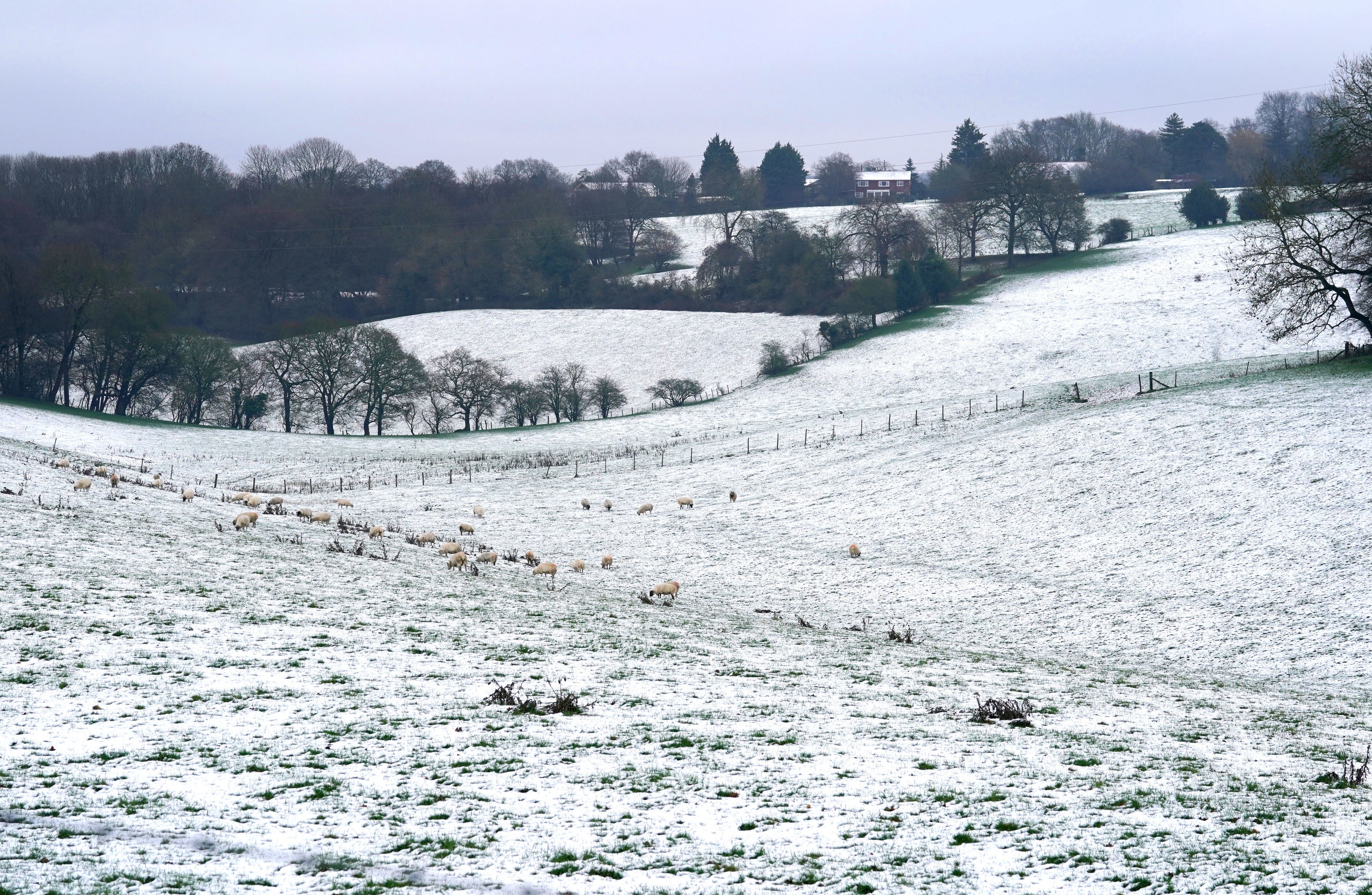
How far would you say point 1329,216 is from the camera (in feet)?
153

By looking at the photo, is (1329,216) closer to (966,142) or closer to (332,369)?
(332,369)

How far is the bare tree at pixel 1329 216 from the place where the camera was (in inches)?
1670

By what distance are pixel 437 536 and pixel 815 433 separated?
25824mm

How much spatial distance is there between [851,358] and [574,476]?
35501 mm

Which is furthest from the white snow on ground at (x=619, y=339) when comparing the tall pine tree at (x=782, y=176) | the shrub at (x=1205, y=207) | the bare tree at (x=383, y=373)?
the tall pine tree at (x=782, y=176)

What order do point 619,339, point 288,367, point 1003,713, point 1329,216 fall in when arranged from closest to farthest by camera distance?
point 1003,713
point 1329,216
point 288,367
point 619,339

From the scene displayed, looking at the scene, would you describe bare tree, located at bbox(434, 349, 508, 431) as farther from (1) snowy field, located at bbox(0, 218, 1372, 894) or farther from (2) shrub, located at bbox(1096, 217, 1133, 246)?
(2) shrub, located at bbox(1096, 217, 1133, 246)

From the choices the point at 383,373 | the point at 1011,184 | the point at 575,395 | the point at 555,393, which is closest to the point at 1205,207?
the point at 1011,184

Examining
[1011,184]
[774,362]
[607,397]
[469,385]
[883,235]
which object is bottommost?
[607,397]

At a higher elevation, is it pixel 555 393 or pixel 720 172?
pixel 720 172

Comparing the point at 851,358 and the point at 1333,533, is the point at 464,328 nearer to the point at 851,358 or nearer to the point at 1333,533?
the point at 851,358

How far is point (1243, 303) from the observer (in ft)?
244

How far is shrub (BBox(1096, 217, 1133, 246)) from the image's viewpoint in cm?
10681

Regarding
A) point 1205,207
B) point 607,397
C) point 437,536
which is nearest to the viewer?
point 437,536
